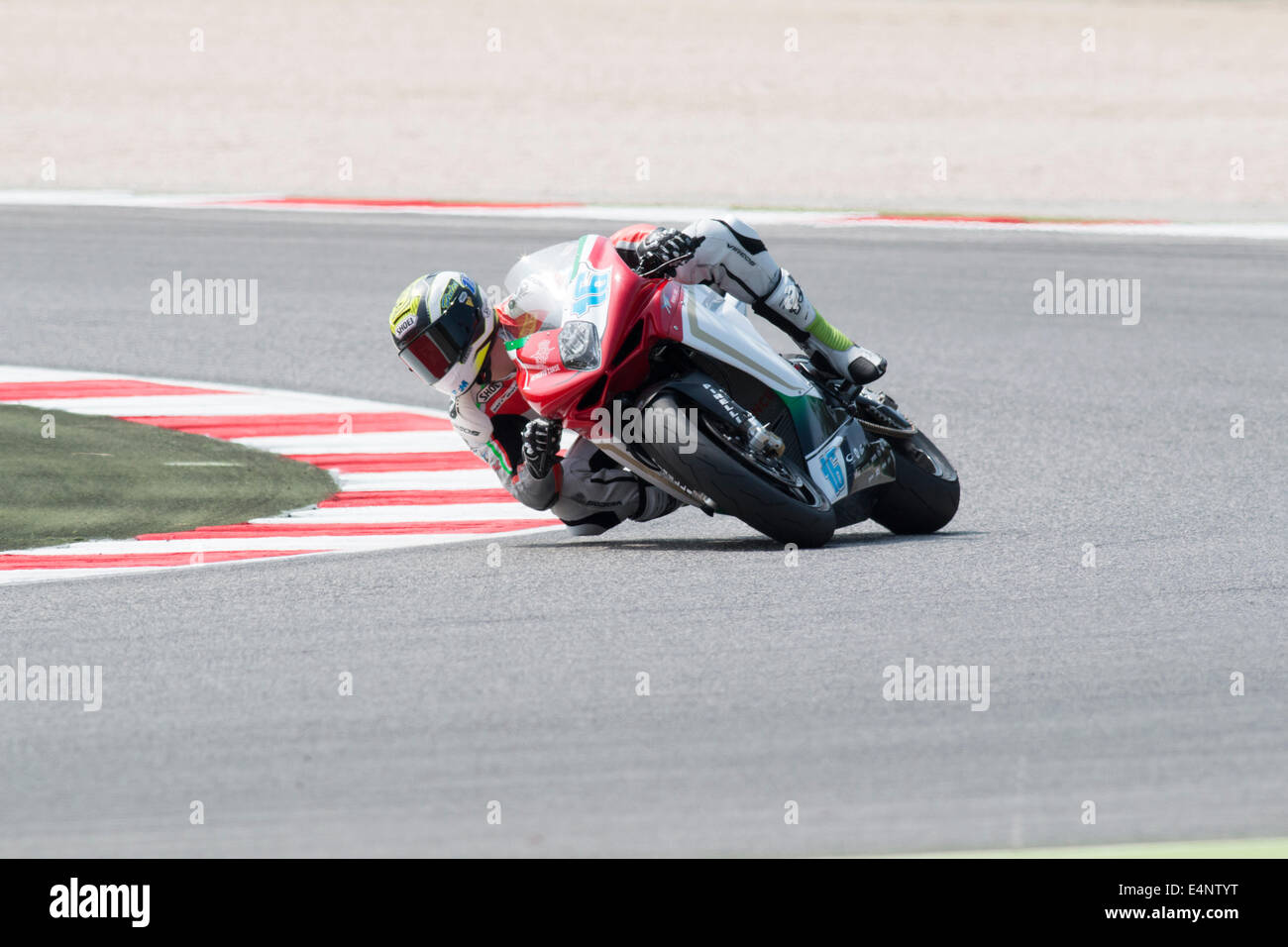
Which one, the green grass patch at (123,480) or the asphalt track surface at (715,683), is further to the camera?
the green grass patch at (123,480)

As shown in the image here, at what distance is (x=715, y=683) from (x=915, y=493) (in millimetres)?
2592

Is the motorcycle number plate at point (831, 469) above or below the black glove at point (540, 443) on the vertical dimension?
below

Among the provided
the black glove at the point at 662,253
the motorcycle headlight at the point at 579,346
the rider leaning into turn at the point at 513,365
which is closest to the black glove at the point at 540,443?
the rider leaning into turn at the point at 513,365

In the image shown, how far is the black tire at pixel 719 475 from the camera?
754 cm

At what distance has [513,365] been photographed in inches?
314

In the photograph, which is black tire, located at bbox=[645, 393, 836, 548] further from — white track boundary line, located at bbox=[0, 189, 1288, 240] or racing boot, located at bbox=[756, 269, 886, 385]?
white track boundary line, located at bbox=[0, 189, 1288, 240]

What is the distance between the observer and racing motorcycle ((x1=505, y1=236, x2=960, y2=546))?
7.63 meters

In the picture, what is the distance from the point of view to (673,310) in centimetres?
780

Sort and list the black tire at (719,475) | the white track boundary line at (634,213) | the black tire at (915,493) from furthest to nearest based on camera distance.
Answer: the white track boundary line at (634,213), the black tire at (915,493), the black tire at (719,475)

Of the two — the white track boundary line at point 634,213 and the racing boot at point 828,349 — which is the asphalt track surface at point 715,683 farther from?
the white track boundary line at point 634,213

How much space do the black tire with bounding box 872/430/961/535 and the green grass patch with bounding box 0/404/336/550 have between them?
9.07ft
